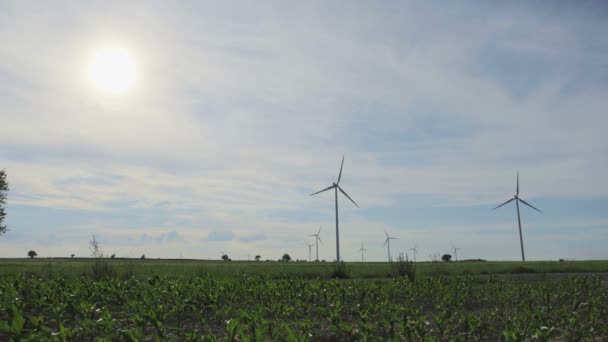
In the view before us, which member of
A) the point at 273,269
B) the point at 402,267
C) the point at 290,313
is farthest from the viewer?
the point at 273,269

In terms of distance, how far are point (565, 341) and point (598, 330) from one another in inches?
81.6

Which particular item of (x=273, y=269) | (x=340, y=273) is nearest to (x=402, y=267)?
(x=340, y=273)

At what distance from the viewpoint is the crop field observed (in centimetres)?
870

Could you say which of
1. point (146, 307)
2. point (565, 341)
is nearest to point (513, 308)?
point (565, 341)

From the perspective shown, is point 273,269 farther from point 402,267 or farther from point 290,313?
point 290,313

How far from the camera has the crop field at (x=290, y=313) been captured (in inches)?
343

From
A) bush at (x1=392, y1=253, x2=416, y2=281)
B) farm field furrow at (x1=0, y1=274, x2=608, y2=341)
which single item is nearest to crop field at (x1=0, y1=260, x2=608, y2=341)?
farm field furrow at (x1=0, y1=274, x2=608, y2=341)

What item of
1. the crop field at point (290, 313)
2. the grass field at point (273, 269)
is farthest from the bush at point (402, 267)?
the crop field at point (290, 313)

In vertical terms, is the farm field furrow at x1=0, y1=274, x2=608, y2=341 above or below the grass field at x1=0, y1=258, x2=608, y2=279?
below

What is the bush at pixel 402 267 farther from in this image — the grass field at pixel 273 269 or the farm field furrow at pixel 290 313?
the farm field furrow at pixel 290 313

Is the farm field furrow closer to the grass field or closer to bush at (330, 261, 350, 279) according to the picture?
the grass field

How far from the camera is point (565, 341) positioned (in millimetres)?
9312

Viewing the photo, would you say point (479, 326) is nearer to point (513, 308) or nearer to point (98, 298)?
point (513, 308)

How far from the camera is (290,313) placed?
1265cm
